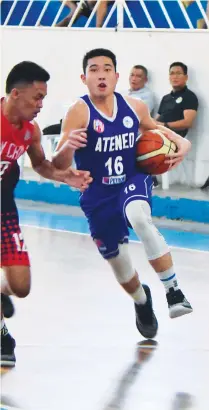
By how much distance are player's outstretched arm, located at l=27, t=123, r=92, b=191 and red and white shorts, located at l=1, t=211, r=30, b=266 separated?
31cm

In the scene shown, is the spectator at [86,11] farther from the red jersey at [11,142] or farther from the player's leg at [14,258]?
the player's leg at [14,258]

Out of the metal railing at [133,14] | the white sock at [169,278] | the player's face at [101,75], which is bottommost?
the white sock at [169,278]

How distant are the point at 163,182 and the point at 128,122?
5.48 m

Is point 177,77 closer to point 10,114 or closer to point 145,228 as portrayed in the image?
point 145,228

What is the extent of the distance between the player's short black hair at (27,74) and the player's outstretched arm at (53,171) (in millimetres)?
295

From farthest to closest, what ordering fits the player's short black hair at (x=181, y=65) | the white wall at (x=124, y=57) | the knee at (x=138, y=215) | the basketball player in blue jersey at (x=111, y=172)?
Answer: 1. the white wall at (x=124, y=57)
2. the player's short black hair at (x=181, y=65)
3. the basketball player in blue jersey at (x=111, y=172)
4. the knee at (x=138, y=215)

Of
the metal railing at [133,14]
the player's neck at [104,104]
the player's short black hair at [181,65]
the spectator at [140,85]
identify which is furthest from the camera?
the metal railing at [133,14]

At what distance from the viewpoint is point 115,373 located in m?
5.33

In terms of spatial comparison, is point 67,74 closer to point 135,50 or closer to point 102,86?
point 135,50

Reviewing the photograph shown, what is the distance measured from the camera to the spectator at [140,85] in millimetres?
11383

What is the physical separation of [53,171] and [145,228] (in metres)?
0.65

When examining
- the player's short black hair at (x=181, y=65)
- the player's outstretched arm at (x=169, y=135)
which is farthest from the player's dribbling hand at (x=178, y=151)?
the player's short black hair at (x=181, y=65)

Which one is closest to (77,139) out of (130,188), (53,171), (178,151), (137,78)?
(53,171)

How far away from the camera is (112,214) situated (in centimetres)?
588
